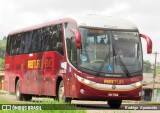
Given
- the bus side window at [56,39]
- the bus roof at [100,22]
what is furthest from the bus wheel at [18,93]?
the bus roof at [100,22]

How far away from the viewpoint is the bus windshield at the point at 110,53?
19.5 m

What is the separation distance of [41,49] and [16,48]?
429 cm

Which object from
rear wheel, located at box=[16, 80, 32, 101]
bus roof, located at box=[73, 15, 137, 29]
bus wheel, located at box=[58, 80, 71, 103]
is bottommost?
rear wheel, located at box=[16, 80, 32, 101]

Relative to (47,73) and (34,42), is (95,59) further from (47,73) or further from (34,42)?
(34,42)

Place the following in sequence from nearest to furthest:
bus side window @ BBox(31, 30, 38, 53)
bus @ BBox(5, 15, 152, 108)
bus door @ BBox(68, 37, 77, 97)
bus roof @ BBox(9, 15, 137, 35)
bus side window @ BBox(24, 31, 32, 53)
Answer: bus @ BBox(5, 15, 152, 108)
bus door @ BBox(68, 37, 77, 97)
bus roof @ BBox(9, 15, 137, 35)
bus side window @ BBox(31, 30, 38, 53)
bus side window @ BBox(24, 31, 32, 53)

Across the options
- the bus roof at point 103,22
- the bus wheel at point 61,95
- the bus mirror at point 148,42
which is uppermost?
the bus roof at point 103,22

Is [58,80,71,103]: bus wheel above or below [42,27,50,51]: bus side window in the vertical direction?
below

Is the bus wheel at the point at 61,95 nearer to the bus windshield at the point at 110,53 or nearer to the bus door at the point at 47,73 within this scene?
the bus door at the point at 47,73

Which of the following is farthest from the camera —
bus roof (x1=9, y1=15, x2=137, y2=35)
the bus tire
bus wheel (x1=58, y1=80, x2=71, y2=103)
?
the bus tire

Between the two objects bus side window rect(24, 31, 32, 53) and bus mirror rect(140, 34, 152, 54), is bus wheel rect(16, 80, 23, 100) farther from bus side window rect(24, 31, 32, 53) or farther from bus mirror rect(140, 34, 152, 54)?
bus mirror rect(140, 34, 152, 54)

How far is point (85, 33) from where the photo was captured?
19922 mm

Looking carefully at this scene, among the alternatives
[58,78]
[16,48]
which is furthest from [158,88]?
[58,78]

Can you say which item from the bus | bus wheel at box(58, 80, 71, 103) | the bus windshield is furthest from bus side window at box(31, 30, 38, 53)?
the bus windshield

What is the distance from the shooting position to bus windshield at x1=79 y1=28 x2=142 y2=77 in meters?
19.5
